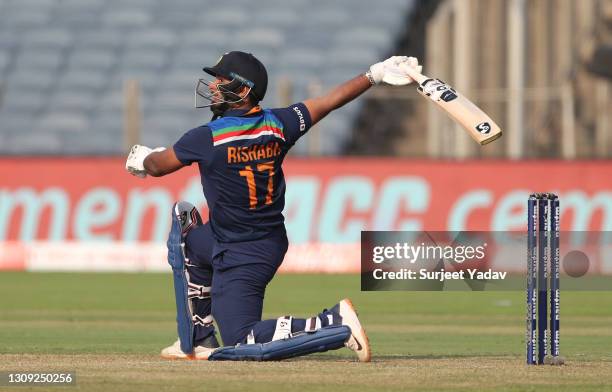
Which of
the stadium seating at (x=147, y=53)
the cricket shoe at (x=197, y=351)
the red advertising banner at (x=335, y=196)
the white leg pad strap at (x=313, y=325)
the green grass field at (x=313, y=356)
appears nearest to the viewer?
the green grass field at (x=313, y=356)

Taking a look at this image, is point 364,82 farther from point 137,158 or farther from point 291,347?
point 291,347

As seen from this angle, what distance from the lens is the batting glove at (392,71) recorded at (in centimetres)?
904

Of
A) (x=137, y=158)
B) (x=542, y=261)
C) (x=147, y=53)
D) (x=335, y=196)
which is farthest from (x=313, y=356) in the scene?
(x=147, y=53)

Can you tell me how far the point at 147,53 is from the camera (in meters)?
29.8

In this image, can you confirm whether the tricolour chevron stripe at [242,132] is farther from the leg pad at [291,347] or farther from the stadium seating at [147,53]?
the stadium seating at [147,53]

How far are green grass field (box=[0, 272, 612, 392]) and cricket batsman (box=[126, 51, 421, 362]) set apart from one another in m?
0.30

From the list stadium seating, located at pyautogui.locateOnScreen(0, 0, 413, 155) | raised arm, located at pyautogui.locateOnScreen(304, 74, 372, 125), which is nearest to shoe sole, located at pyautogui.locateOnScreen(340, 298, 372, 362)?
raised arm, located at pyautogui.locateOnScreen(304, 74, 372, 125)

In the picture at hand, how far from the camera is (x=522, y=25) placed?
2261 cm

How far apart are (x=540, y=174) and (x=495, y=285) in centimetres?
1202

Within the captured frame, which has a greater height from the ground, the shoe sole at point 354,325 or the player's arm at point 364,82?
the player's arm at point 364,82

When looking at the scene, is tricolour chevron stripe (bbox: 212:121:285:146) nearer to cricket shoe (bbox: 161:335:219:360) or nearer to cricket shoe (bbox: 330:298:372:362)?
cricket shoe (bbox: 330:298:372:362)

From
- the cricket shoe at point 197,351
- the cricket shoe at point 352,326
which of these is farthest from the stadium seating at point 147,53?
the cricket shoe at point 352,326

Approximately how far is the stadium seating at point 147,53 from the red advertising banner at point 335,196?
4808mm

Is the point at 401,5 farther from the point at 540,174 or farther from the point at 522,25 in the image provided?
the point at 540,174
